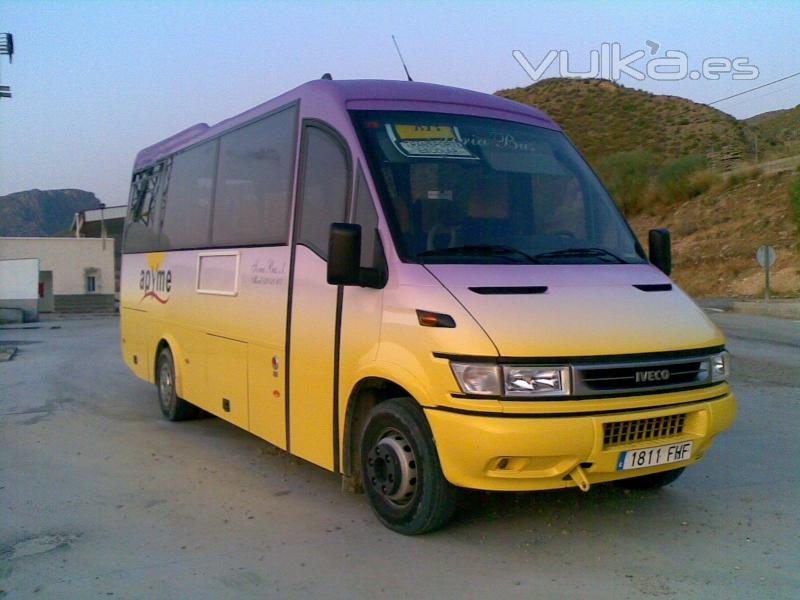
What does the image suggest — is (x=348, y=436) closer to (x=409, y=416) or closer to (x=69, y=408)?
(x=409, y=416)

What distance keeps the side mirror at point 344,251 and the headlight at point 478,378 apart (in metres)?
0.97

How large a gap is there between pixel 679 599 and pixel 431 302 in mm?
2107

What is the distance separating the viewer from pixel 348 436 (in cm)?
567

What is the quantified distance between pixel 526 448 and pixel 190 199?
5800 mm

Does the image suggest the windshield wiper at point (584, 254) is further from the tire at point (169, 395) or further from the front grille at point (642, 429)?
the tire at point (169, 395)

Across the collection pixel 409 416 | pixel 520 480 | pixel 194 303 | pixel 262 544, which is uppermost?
pixel 194 303

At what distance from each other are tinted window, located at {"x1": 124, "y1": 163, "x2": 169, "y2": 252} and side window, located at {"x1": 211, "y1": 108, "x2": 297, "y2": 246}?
7.62 feet

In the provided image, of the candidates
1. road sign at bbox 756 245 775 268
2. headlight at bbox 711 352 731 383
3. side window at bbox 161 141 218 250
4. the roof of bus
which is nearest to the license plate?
headlight at bbox 711 352 731 383

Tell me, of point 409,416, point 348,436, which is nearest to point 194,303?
point 348,436

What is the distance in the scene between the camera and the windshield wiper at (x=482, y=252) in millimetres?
5332

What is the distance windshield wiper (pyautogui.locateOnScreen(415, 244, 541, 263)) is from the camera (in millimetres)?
5332

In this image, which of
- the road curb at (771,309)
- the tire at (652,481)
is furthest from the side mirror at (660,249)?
the road curb at (771,309)

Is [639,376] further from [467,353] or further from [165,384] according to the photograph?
[165,384]

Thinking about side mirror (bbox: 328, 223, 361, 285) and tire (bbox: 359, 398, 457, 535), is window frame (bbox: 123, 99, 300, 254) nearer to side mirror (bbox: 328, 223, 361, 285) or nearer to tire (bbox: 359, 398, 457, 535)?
side mirror (bbox: 328, 223, 361, 285)
